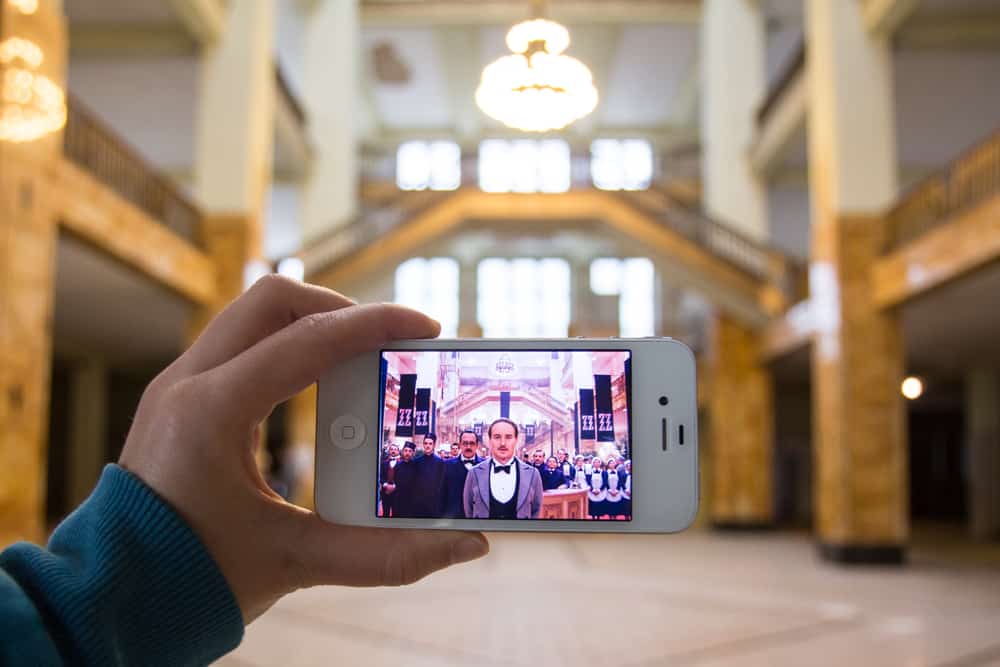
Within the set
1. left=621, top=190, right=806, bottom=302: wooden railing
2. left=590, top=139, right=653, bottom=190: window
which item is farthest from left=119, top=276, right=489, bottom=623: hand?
left=590, top=139, right=653, bottom=190: window

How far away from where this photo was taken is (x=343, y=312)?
1208 mm

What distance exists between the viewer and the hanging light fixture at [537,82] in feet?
29.6

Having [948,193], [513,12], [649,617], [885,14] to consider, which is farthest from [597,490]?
[513,12]

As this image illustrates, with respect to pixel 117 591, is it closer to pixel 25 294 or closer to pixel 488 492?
pixel 488 492

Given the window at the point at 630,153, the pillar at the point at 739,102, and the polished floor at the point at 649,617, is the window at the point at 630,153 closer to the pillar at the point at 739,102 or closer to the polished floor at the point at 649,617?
the pillar at the point at 739,102

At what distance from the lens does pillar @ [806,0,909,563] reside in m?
12.9

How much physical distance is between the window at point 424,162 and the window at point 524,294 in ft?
10.8

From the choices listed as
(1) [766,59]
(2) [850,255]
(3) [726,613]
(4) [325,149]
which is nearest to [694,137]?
(1) [766,59]

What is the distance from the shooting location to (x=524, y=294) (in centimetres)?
2731

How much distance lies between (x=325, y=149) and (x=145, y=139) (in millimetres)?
4051

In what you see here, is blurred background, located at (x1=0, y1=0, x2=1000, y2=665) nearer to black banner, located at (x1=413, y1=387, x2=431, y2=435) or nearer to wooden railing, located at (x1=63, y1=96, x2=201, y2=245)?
wooden railing, located at (x1=63, y1=96, x2=201, y2=245)

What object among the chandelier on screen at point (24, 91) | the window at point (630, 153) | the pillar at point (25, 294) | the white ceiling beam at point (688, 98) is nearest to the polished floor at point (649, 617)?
the pillar at point (25, 294)

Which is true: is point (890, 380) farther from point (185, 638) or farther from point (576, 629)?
point (185, 638)

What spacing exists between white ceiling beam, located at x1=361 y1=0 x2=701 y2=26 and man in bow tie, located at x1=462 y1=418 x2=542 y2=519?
20806 millimetres
